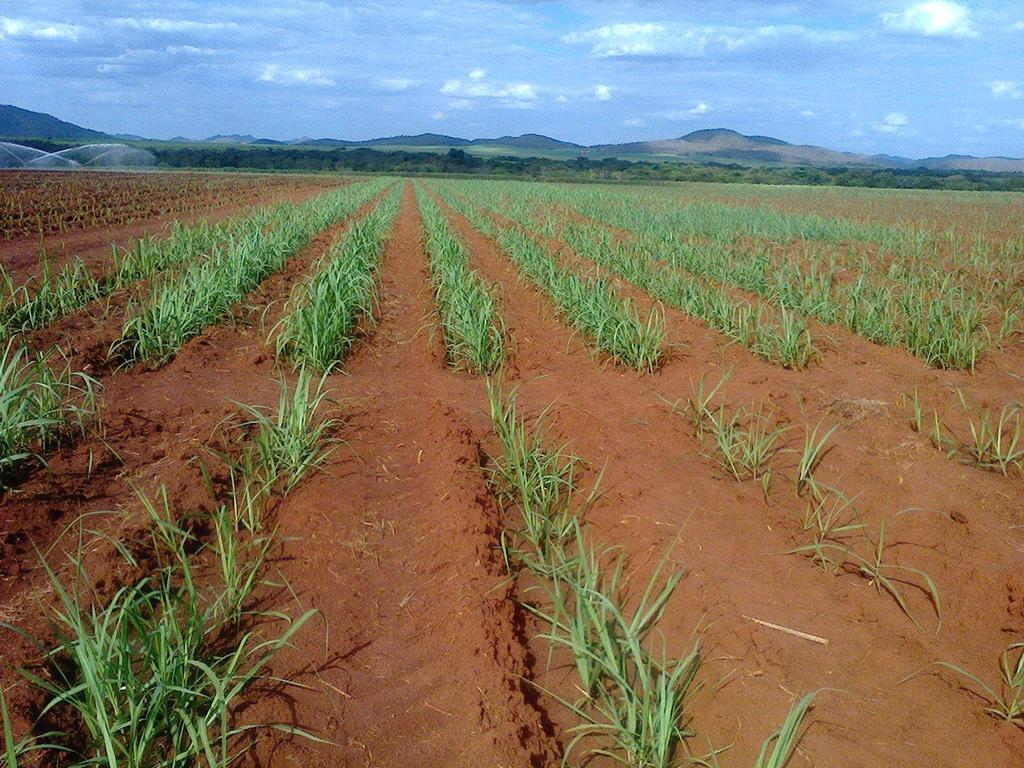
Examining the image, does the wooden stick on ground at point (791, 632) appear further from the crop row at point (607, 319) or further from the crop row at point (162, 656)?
the crop row at point (607, 319)

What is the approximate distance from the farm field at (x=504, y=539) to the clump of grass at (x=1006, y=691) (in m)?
0.01

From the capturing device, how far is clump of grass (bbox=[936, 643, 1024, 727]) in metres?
2.10

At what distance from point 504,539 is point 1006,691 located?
1721mm

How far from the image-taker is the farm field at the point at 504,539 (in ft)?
6.54

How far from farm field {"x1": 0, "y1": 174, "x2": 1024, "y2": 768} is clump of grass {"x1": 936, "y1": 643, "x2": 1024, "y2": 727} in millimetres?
13

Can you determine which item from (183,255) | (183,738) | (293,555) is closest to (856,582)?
(293,555)

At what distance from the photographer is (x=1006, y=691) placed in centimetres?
223

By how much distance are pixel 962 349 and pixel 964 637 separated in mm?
3327

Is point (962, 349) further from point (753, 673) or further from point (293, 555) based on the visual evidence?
point (293, 555)

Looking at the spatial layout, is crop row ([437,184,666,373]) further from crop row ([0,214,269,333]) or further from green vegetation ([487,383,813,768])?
crop row ([0,214,269,333])

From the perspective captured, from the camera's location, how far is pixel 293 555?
2.78m

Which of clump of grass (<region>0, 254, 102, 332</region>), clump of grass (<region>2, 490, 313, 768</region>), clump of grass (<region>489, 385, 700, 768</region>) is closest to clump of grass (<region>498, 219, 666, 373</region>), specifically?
clump of grass (<region>489, 385, 700, 768</region>)

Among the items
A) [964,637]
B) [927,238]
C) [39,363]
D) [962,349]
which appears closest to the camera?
[964,637]

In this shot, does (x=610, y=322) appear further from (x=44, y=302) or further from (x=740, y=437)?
(x=44, y=302)
